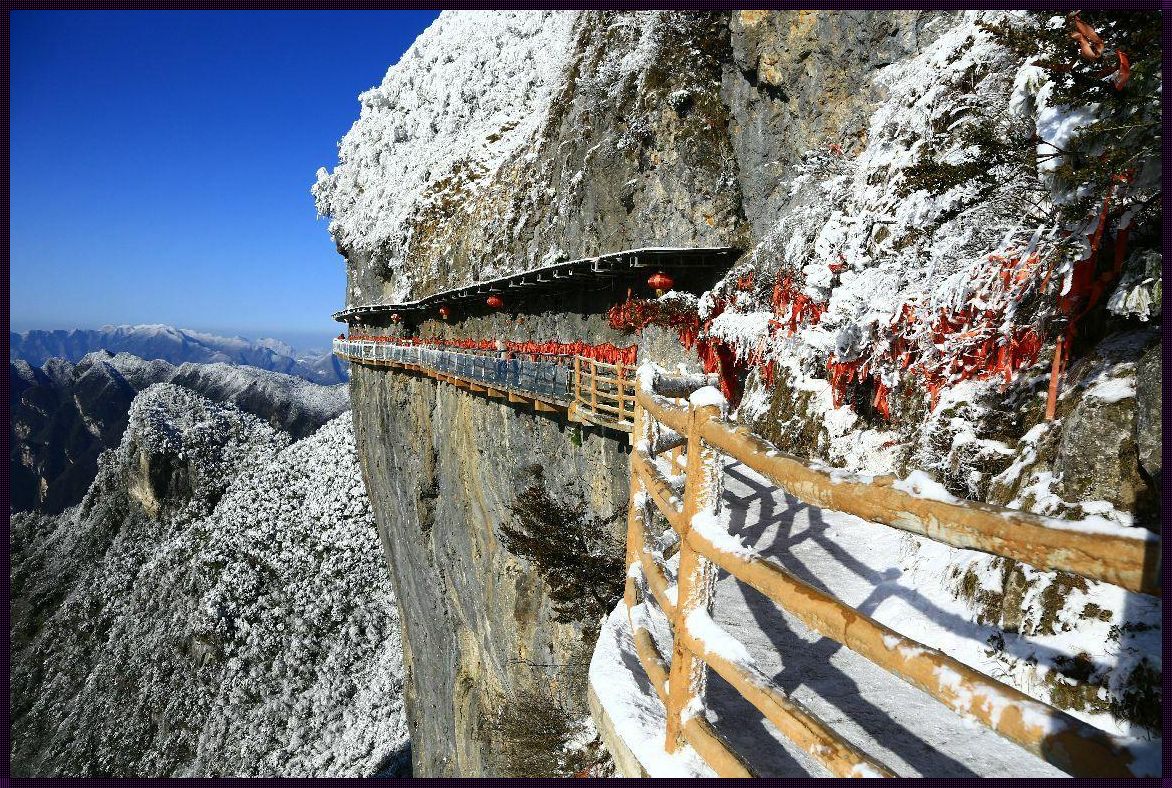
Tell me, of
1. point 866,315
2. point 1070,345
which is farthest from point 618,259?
point 1070,345

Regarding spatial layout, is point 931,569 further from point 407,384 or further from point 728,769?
point 407,384

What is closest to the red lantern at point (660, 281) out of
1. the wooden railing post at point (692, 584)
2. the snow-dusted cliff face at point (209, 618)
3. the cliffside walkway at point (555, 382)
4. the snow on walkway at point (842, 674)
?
the cliffside walkway at point (555, 382)

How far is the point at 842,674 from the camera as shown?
151 inches

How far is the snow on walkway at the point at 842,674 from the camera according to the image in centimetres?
292

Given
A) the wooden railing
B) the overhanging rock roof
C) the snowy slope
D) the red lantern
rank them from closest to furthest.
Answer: the wooden railing
the overhanging rock roof
the red lantern
the snowy slope

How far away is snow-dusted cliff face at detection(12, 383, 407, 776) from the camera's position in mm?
32156

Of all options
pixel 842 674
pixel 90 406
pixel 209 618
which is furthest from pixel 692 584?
pixel 90 406

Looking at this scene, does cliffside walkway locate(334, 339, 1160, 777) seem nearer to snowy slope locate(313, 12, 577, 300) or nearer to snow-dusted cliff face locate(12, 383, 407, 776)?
snowy slope locate(313, 12, 577, 300)

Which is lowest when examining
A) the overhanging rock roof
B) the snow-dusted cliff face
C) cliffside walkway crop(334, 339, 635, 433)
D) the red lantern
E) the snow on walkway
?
the snow-dusted cliff face

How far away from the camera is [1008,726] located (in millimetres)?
1296

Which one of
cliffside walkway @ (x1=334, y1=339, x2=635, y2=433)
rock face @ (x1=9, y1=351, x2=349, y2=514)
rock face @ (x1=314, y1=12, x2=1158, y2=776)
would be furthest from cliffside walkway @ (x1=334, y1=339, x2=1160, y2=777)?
rock face @ (x1=9, y1=351, x2=349, y2=514)

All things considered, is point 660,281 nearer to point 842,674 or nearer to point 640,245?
point 640,245

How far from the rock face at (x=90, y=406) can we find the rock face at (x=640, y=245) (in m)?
77.4

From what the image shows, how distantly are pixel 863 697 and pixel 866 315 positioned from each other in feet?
19.3
